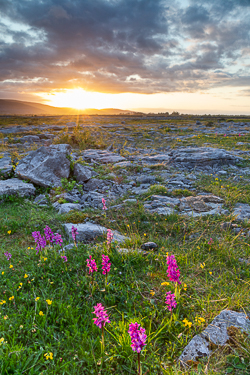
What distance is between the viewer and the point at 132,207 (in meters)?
6.50

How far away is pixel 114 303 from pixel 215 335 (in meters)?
1.36

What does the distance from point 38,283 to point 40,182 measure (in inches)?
207

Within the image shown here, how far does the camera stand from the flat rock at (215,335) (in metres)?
2.26

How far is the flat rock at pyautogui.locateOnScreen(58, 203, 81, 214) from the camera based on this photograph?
6288 millimetres

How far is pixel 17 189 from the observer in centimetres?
750

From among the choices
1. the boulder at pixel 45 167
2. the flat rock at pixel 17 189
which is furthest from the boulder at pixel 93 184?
the flat rock at pixel 17 189

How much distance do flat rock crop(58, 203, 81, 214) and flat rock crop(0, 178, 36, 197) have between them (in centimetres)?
182

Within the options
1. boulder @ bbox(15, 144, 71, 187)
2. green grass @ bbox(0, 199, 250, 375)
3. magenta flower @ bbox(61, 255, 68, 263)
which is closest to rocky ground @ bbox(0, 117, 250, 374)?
boulder @ bbox(15, 144, 71, 187)

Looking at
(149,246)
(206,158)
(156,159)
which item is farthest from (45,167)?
(206,158)

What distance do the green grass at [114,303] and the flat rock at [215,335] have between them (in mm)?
112

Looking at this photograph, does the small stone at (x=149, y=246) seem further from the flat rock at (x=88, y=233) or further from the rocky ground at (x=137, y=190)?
the flat rock at (x=88, y=233)

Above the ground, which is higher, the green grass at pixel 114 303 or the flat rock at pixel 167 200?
the flat rock at pixel 167 200

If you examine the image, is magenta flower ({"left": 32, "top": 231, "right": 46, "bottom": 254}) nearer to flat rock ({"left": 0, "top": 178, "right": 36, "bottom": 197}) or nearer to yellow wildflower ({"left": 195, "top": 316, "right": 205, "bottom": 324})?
yellow wildflower ({"left": 195, "top": 316, "right": 205, "bottom": 324})

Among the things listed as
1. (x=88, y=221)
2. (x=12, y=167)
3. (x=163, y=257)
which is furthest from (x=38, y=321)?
(x=12, y=167)
